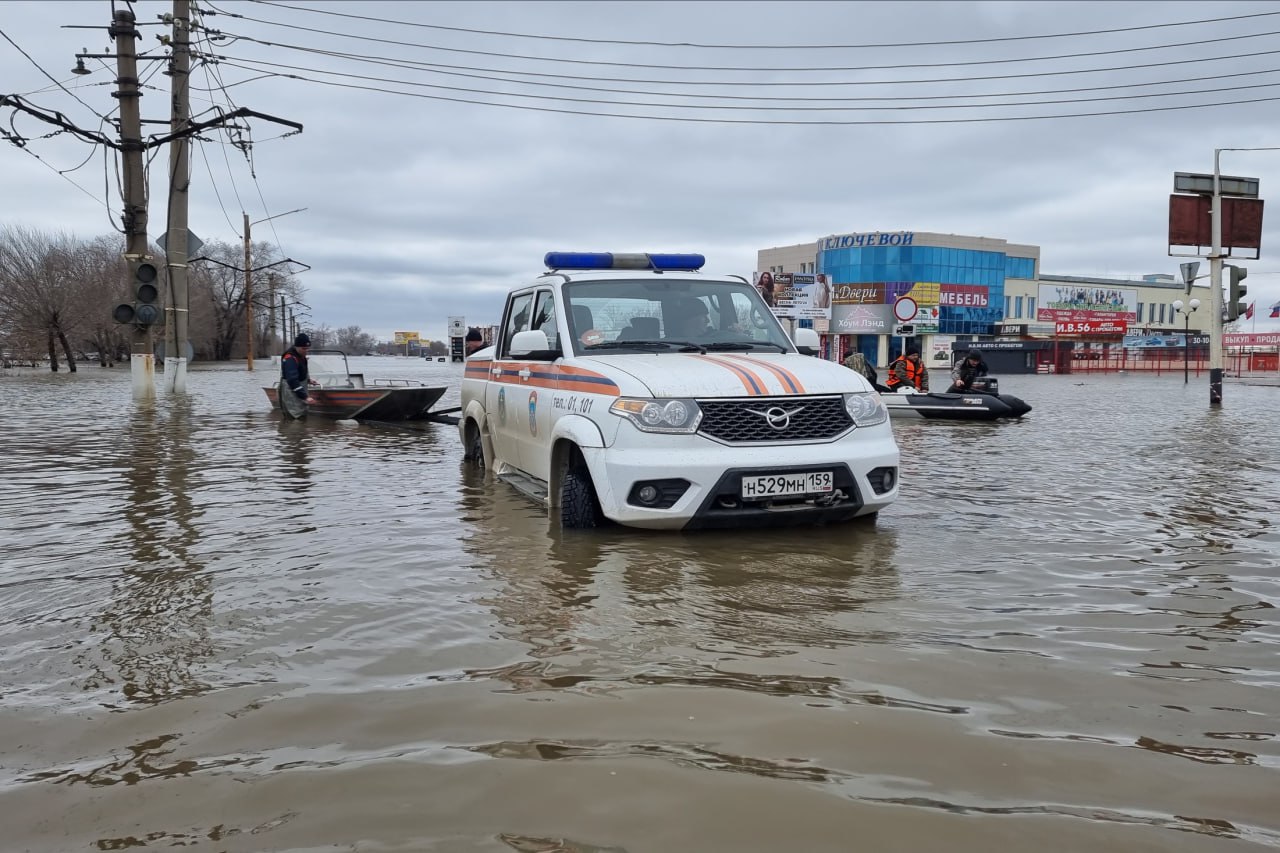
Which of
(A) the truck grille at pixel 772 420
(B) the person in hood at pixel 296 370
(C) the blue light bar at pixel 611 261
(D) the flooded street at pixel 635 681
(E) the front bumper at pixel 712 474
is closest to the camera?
(D) the flooded street at pixel 635 681

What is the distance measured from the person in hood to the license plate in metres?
12.0

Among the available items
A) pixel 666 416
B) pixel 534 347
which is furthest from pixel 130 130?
pixel 666 416

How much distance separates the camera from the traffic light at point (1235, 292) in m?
19.5

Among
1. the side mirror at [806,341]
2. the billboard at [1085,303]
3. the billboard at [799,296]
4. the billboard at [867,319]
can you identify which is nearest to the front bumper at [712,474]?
the side mirror at [806,341]

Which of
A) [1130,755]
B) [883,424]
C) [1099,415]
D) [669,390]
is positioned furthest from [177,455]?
[1099,415]

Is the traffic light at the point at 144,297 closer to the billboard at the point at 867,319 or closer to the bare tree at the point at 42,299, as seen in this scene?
the bare tree at the point at 42,299

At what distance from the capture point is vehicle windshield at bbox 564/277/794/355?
6621 millimetres

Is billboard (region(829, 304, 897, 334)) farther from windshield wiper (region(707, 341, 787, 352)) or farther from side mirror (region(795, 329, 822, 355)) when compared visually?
windshield wiper (region(707, 341, 787, 352))

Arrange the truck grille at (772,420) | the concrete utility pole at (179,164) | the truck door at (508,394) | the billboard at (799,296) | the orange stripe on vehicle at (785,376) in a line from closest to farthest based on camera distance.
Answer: the truck grille at (772,420) → the orange stripe on vehicle at (785,376) → the truck door at (508,394) → the concrete utility pole at (179,164) → the billboard at (799,296)

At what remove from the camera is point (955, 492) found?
8.30m

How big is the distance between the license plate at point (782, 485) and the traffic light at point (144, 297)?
16493 millimetres

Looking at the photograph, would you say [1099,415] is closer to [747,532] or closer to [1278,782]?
[747,532]

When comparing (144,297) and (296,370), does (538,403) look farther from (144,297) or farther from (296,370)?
(144,297)

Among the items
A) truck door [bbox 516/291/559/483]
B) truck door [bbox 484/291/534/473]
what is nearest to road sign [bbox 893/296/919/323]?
truck door [bbox 484/291/534/473]
